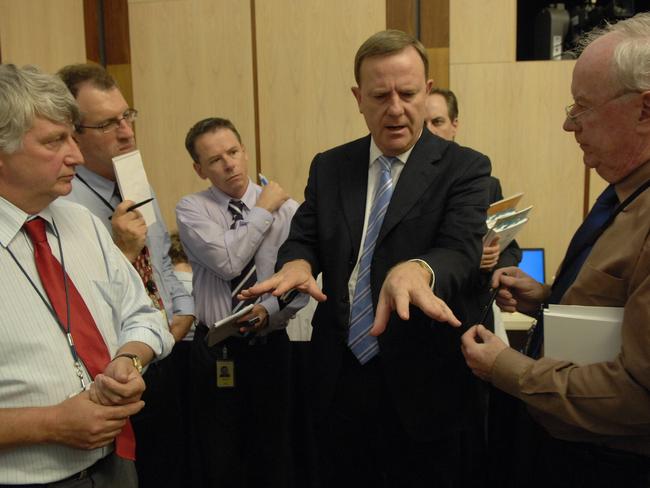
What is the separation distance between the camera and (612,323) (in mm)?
1149

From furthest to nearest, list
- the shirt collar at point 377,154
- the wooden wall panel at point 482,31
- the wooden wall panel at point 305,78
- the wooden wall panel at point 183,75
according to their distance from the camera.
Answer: the wooden wall panel at point 183,75
the wooden wall panel at point 305,78
the wooden wall panel at point 482,31
the shirt collar at point 377,154

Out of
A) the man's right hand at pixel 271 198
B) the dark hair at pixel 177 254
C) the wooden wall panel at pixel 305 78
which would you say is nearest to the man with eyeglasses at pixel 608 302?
the man's right hand at pixel 271 198

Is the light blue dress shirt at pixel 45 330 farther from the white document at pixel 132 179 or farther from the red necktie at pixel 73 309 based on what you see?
the white document at pixel 132 179

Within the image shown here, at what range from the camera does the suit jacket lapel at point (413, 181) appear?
153 centimetres

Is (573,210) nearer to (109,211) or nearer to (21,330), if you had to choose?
(109,211)

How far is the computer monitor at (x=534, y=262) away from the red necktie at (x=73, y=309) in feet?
9.00

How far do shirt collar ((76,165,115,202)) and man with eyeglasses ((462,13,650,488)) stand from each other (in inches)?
49.9

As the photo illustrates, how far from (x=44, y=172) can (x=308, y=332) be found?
1511mm

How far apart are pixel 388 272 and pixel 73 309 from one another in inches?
28.7

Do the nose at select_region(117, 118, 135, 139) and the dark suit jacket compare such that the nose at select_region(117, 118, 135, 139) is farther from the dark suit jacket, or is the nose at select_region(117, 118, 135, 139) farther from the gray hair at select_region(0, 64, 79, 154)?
the dark suit jacket

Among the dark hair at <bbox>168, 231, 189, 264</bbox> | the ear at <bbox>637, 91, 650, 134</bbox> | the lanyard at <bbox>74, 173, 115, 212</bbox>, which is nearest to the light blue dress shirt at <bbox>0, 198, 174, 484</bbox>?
the lanyard at <bbox>74, 173, 115, 212</bbox>

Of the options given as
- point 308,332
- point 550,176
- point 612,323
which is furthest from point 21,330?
point 550,176

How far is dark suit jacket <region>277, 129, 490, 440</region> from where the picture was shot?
152 cm

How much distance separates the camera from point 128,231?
181 cm
